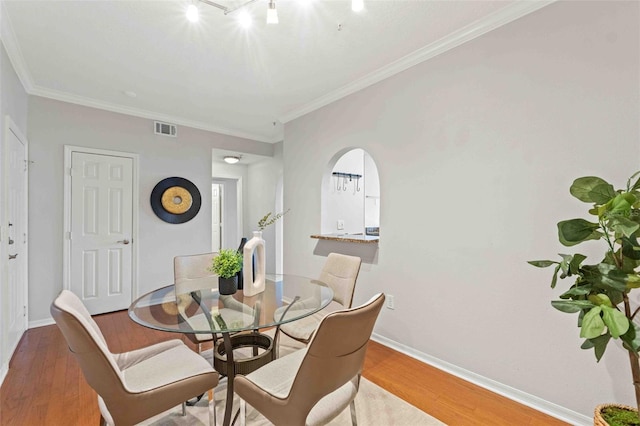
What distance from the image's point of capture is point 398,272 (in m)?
2.73

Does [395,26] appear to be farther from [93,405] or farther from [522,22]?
[93,405]

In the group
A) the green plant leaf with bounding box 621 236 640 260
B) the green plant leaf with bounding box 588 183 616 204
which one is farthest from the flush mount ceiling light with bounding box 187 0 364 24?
the green plant leaf with bounding box 621 236 640 260

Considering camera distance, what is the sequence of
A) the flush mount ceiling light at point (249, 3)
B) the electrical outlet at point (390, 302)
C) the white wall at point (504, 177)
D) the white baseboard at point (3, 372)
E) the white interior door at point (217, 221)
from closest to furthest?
the flush mount ceiling light at point (249, 3)
the white wall at point (504, 177)
the white baseboard at point (3, 372)
the electrical outlet at point (390, 302)
the white interior door at point (217, 221)

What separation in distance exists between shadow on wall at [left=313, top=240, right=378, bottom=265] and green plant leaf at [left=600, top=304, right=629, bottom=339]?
6.28 ft

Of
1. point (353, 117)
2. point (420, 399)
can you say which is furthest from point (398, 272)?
point (353, 117)

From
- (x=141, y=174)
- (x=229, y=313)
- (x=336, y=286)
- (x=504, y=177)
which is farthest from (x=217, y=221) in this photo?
(x=504, y=177)

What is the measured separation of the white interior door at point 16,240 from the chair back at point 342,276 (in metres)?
2.63

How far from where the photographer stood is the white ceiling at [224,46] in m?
2.00

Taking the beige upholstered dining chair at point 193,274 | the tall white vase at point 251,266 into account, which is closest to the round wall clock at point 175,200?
the beige upholstered dining chair at point 193,274

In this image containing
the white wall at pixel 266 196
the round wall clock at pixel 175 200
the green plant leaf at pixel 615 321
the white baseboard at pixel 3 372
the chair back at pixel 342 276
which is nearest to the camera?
the green plant leaf at pixel 615 321

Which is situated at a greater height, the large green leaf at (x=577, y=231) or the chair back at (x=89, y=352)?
the large green leaf at (x=577, y=231)

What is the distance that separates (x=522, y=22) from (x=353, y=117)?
1568mm

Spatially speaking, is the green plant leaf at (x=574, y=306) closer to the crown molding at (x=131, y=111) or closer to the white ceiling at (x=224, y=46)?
the white ceiling at (x=224, y=46)

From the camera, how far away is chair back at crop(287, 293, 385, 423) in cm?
109
